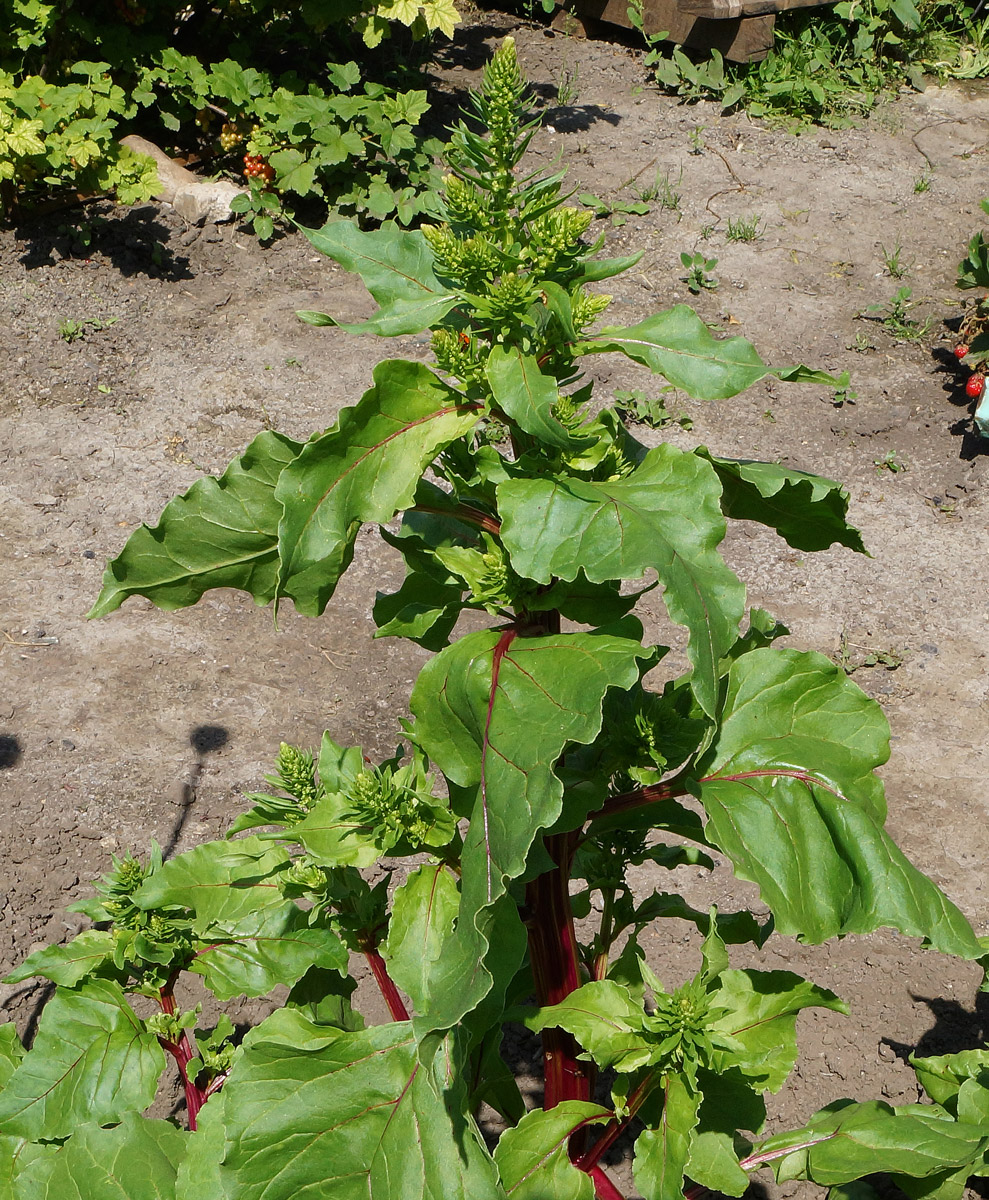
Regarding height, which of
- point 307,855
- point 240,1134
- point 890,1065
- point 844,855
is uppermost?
point 844,855

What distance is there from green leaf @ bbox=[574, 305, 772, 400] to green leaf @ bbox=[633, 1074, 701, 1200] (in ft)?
3.23

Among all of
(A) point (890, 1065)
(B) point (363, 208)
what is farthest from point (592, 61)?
(A) point (890, 1065)

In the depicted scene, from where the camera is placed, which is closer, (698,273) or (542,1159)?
(542,1159)

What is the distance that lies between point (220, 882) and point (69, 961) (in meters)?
0.38

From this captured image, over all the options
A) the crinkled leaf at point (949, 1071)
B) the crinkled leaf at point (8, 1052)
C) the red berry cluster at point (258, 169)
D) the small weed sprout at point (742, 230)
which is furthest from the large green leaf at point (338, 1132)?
the small weed sprout at point (742, 230)

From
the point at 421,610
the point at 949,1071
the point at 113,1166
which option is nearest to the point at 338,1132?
the point at 113,1166

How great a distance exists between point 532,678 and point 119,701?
2.82 m

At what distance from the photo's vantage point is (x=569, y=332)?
4.61 feet

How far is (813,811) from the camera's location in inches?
65.3

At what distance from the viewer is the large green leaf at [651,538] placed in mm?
1270

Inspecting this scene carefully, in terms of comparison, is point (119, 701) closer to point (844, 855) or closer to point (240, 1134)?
point (240, 1134)

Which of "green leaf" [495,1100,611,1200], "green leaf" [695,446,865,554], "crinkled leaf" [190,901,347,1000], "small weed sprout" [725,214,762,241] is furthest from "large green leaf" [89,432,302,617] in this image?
"small weed sprout" [725,214,762,241]

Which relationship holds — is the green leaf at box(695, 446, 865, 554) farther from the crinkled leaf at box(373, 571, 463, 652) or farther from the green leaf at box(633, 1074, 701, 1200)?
the green leaf at box(633, 1074, 701, 1200)

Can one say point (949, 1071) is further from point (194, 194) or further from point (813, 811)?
point (194, 194)
